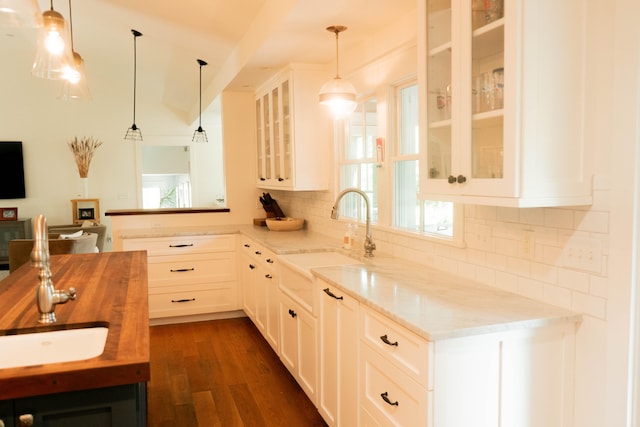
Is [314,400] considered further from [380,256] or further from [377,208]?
[377,208]

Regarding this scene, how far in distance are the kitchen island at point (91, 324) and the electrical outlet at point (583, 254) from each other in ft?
4.86

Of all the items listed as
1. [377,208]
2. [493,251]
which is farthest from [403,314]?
[377,208]

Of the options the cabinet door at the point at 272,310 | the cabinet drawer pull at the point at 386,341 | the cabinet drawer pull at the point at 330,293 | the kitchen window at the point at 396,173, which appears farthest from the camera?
the cabinet door at the point at 272,310

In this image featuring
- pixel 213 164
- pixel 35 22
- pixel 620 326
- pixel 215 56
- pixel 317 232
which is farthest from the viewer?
pixel 213 164

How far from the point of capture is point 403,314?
6.12ft

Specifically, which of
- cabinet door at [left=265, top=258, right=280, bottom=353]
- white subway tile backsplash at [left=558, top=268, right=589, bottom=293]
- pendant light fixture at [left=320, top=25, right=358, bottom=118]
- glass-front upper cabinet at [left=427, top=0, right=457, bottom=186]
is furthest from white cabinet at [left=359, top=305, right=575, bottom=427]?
cabinet door at [left=265, top=258, right=280, bottom=353]

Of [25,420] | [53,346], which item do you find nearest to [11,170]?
[53,346]

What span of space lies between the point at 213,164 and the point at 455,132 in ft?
24.9

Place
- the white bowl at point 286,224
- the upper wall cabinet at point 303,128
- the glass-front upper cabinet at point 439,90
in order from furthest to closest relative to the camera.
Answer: the white bowl at point 286,224 → the upper wall cabinet at point 303,128 → the glass-front upper cabinet at point 439,90

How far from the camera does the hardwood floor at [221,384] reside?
9.80ft

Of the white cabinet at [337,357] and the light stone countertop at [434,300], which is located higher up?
the light stone countertop at [434,300]

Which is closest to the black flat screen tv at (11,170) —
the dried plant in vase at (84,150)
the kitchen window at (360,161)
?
the dried plant in vase at (84,150)

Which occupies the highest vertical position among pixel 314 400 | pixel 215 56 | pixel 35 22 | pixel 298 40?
pixel 215 56

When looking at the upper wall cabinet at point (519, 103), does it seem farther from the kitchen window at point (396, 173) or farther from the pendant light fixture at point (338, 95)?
the pendant light fixture at point (338, 95)
